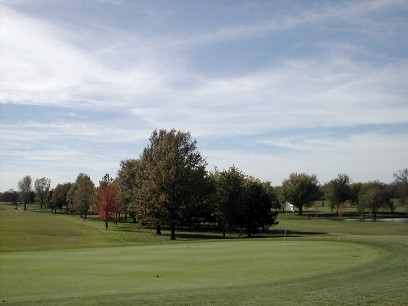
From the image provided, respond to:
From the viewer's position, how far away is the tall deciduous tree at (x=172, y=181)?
186ft

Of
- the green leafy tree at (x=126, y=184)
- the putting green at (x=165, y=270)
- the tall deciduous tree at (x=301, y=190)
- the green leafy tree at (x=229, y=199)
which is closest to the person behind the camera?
the putting green at (x=165, y=270)

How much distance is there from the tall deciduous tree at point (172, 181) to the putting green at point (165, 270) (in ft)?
106

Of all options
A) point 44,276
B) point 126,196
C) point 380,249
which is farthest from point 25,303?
point 126,196

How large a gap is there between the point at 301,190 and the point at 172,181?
85902 mm

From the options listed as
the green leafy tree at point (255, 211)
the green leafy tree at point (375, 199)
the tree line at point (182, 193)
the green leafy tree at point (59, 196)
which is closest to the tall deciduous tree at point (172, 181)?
the tree line at point (182, 193)

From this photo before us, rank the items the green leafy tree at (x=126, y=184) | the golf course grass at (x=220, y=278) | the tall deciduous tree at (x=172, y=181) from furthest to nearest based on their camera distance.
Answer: the green leafy tree at (x=126, y=184) → the tall deciduous tree at (x=172, y=181) → the golf course grass at (x=220, y=278)

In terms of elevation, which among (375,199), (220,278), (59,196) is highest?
(375,199)

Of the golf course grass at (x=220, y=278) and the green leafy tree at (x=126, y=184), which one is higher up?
the green leafy tree at (x=126, y=184)

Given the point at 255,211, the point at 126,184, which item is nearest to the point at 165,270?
the point at 255,211

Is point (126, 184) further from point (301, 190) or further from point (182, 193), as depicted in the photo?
point (301, 190)

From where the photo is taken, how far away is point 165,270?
704 inches

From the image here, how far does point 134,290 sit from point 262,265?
21.9 ft

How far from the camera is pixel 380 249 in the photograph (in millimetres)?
22578

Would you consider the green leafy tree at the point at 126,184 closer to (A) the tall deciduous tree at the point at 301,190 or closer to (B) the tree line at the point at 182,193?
(B) the tree line at the point at 182,193
